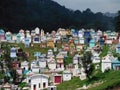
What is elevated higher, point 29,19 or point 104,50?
point 29,19

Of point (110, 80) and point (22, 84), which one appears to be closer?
point (110, 80)

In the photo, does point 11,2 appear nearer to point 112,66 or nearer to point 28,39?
point 28,39

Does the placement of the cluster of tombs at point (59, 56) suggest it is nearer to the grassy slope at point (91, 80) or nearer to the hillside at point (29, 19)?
the grassy slope at point (91, 80)

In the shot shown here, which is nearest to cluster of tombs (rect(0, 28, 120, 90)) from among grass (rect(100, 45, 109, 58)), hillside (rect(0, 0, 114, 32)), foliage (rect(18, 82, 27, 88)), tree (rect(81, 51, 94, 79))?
foliage (rect(18, 82, 27, 88))

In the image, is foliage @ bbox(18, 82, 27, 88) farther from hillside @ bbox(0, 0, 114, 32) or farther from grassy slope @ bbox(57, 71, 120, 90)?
hillside @ bbox(0, 0, 114, 32)

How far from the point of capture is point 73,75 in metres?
66.1

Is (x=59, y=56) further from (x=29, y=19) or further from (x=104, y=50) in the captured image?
(x=29, y=19)

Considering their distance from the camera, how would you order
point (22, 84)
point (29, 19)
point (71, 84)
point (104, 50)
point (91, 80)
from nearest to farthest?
1. point (91, 80)
2. point (71, 84)
3. point (22, 84)
4. point (104, 50)
5. point (29, 19)

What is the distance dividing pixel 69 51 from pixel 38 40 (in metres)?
7.68

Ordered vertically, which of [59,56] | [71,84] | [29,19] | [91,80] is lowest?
[71,84]

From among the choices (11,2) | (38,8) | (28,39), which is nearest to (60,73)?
(28,39)

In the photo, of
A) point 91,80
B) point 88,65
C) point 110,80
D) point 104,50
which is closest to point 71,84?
point 88,65

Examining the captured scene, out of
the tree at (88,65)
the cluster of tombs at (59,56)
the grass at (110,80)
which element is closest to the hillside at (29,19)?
the cluster of tombs at (59,56)

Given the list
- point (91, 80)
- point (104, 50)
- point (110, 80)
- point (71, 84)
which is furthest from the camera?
point (104, 50)
